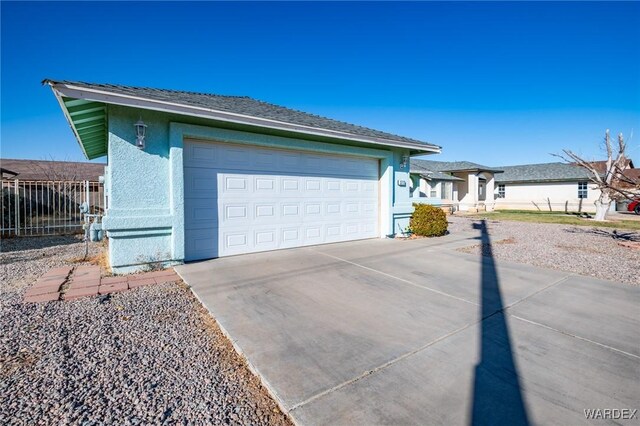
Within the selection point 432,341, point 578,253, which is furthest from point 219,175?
point 578,253

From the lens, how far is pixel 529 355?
2646 mm

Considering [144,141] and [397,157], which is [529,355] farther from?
[397,157]

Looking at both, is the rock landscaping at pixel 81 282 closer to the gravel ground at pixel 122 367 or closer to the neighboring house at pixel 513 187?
the gravel ground at pixel 122 367

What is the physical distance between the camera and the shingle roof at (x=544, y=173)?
90.4ft

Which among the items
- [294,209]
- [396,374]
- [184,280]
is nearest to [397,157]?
[294,209]

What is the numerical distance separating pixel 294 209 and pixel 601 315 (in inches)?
227

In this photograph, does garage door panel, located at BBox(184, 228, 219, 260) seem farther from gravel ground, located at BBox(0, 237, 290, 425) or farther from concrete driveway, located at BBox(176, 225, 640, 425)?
gravel ground, located at BBox(0, 237, 290, 425)

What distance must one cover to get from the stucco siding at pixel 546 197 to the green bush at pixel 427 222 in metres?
24.2

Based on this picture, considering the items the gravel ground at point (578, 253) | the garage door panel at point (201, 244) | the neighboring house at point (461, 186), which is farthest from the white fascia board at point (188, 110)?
the neighboring house at point (461, 186)

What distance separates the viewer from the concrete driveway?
2.02m

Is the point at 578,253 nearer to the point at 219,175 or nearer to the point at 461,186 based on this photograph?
the point at 219,175

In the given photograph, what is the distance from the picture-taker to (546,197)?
2911 cm

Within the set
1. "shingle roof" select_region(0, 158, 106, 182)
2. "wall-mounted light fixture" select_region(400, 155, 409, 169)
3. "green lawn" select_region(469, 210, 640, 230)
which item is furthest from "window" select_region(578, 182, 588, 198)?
"shingle roof" select_region(0, 158, 106, 182)

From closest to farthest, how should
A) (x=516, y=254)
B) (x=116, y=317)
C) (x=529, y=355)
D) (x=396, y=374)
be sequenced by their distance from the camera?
(x=396, y=374), (x=529, y=355), (x=116, y=317), (x=516, y=254)
